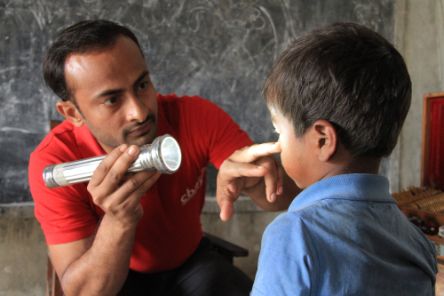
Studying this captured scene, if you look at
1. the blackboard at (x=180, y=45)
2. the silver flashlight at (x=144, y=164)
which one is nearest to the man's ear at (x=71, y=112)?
the silver flashlight at (x=144, y=164)

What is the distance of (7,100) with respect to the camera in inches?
67.5

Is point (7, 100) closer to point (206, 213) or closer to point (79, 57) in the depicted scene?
Answer: point (79, 57)

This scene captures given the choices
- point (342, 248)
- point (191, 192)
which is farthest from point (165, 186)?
point (342, 248)

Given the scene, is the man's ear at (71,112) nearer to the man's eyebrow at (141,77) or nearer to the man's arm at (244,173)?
the man's eyebrow at (141,77)

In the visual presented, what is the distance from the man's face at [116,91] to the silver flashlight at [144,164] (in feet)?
0.70

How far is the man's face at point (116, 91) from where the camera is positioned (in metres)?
1.07

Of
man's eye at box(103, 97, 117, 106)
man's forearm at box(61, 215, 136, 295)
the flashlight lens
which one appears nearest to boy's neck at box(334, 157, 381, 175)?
the flashlight lens

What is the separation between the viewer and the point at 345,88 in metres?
0.65

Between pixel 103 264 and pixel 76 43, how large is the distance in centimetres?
54

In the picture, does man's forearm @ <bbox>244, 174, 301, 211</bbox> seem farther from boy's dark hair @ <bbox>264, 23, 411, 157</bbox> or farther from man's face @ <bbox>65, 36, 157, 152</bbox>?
boy's dark hair @ <bbox>264, 23, 411, 157</bbox>

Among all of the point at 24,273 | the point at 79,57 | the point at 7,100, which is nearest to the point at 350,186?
the point at 79,57

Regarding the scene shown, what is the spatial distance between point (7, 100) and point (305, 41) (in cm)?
140

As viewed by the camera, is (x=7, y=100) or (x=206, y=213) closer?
(x=7, y=100)

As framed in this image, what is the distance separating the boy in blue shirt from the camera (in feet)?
1.96
